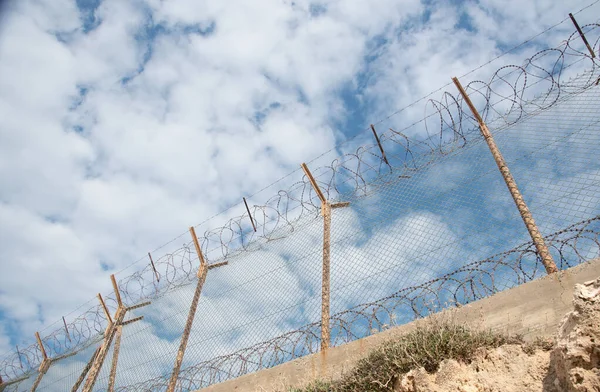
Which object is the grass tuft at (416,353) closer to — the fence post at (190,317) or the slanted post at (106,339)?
the fence post at (190,317)

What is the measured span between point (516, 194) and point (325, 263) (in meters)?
2.35

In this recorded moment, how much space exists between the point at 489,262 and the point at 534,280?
0.41 m

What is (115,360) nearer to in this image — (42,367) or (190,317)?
(190,317)

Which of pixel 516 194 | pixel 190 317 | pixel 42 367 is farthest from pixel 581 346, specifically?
pixel 42 367

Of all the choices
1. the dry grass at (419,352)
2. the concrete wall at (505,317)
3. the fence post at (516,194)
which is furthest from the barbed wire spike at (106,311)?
the fence post at (516,194)

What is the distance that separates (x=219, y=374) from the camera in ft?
21.4

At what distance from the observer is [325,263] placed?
594 centimetres

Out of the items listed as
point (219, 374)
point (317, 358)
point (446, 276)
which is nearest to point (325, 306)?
point (317, 358)

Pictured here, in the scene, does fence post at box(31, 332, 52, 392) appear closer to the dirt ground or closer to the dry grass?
the dry grass

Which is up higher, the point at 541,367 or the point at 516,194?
the point at 516,194

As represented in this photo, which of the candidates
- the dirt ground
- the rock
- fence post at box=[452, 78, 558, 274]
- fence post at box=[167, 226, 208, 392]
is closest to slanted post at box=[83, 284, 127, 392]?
fence post at box=[167, 226, 208, 392]

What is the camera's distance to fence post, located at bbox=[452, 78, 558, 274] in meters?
4.37

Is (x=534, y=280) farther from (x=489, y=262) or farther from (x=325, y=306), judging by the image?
(x=325, y=306)

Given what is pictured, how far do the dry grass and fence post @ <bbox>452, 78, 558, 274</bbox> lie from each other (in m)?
0.82
